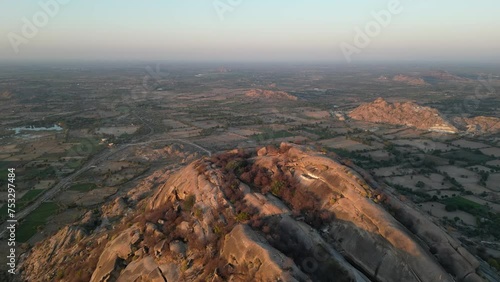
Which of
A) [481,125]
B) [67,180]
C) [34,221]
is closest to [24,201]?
[34,221]

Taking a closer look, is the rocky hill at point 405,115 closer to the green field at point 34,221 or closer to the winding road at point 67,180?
the winding road at point 67,180

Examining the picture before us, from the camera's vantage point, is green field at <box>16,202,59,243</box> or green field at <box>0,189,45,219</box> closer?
green field at <box>16,202,59,243</box>

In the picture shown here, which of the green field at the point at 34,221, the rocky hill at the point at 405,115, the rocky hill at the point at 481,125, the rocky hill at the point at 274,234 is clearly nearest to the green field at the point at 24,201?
the green field at the point at 34,221

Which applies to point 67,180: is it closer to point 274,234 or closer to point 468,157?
point 274,234

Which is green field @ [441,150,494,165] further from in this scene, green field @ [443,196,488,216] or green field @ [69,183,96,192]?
green field @ [69,183,96,192]

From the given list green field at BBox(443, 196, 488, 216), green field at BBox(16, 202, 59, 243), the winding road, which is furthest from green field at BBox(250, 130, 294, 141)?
green field at BBox(16, 202, 59, 243)

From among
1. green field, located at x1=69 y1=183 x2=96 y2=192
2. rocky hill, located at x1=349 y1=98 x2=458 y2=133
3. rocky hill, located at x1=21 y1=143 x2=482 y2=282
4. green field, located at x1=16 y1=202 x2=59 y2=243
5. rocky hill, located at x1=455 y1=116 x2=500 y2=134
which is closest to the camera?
rocky hill, located at x1=21 y1=143 x2=482 y2=282
